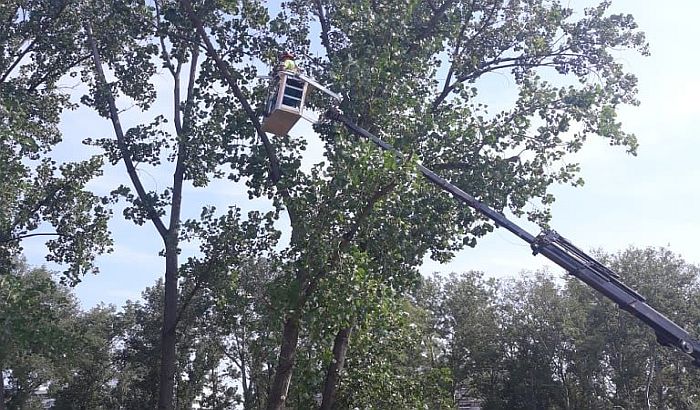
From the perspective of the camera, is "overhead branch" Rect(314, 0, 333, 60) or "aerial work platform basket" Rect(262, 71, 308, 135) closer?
"aerial work platform basket" Rect(262, 71, 308, 135)

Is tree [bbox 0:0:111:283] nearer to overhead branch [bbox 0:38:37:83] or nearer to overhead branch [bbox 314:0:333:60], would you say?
overhead branch [bbox 0:38:37:83]

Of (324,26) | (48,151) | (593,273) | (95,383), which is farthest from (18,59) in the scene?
(95,383)

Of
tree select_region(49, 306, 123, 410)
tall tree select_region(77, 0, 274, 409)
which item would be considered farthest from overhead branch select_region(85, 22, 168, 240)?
tree select_region(49, 306, 123, 410)

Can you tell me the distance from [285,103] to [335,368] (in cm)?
691

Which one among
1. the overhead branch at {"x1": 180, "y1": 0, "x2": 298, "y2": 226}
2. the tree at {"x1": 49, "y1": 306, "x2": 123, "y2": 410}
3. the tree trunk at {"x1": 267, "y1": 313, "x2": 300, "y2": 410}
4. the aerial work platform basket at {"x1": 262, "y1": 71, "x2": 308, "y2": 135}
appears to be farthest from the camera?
the tree at {"x1": 49, "y1": 306, "x2": 123, "y2": 410}

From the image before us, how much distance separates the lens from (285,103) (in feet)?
33.1

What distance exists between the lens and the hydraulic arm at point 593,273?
11.1m

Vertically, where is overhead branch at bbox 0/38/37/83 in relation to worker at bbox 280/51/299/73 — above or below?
above

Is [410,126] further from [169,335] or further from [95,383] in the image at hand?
[95,383]

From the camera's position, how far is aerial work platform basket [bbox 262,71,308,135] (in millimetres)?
10047

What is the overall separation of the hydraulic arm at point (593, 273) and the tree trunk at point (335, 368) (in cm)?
407

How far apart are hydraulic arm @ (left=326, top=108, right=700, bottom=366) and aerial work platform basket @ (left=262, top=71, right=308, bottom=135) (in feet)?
5.29

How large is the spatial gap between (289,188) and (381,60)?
2.80 m

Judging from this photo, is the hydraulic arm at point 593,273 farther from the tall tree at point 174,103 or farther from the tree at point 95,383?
the tree at point 95,383
